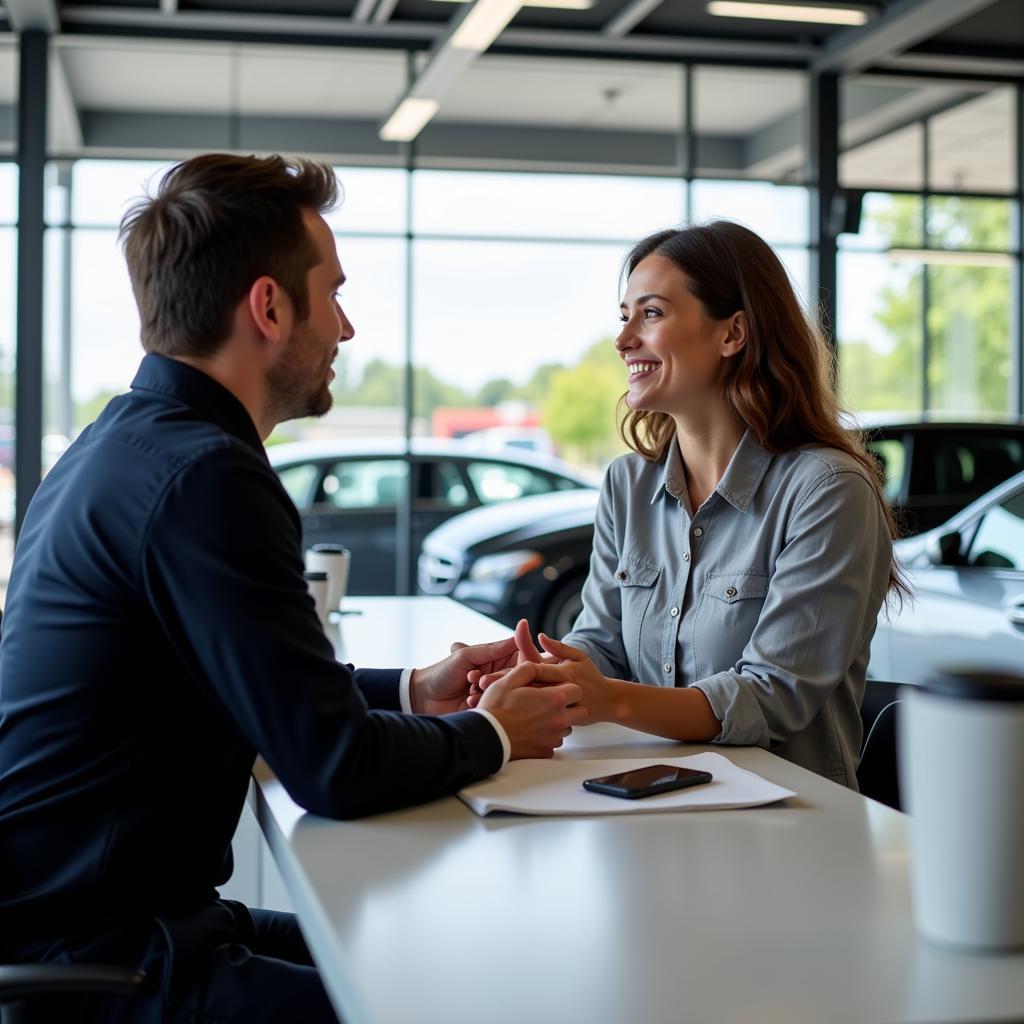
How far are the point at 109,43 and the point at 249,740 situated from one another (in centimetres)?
774

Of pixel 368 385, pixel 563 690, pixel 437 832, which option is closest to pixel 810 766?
pixel 563 690

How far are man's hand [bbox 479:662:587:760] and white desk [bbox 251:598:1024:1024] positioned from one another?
0.21m

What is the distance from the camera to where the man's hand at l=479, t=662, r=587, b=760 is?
5.91ft

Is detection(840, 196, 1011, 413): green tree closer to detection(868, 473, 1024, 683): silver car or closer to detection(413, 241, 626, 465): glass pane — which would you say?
detection(413, 241, 626, 465): glass pane

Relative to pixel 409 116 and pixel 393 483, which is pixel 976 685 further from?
pixel 393 483

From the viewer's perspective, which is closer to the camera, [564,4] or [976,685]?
[976,685]

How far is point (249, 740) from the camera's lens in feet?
4.97

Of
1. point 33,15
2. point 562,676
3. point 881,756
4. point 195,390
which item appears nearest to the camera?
point 195,390

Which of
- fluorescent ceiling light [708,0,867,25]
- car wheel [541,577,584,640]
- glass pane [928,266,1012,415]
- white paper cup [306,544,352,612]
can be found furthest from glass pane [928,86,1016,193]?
white paper cup [306,544,352,612]

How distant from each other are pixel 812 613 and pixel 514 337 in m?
6.78

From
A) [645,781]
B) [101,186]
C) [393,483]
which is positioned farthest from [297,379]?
[101,186]

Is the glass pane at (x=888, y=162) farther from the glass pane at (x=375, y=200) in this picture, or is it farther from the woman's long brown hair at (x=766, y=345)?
the woman's long brown hair at (x=766, y=345)

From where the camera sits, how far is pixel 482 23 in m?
5.72

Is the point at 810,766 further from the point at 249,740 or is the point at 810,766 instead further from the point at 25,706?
the point at 25,706
